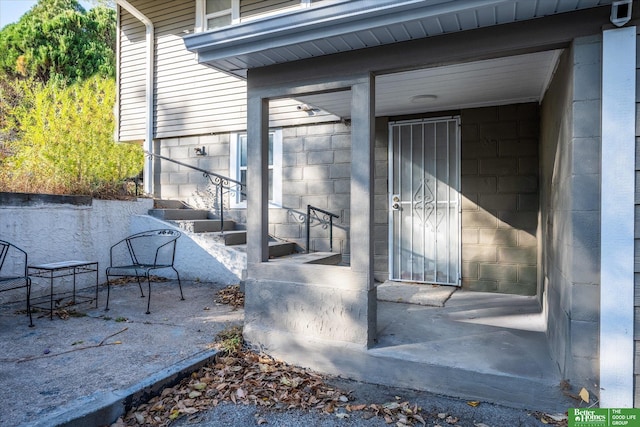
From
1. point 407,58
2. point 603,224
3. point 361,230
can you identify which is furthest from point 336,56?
point 603,224

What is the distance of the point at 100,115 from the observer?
Answer: 22.7 feet

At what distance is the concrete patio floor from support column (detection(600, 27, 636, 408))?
0.31 m

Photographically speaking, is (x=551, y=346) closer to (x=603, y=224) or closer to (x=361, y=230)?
(x=603, y=224)

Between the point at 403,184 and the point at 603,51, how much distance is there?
9.98ft

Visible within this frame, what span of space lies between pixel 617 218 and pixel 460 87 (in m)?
2.14

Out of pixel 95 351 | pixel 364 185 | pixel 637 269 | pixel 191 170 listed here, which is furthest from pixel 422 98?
pixel 191 170

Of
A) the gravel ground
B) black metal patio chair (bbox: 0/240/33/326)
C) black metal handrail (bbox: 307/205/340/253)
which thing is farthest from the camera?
black metal handrail (bbox: 307/205/340/253)

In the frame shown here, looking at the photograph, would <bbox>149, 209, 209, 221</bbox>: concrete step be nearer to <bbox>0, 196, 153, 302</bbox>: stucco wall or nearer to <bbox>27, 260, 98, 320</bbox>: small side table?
<bbox>0, 196, 153, 302</bbox>: stucco wall

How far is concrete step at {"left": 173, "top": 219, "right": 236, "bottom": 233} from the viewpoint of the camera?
5.76m

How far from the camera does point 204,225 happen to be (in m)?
5.95

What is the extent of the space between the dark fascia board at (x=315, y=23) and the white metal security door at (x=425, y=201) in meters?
2.65

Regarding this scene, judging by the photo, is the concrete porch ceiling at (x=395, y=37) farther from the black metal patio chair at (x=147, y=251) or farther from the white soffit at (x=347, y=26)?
the black metal patio chair at (x=147, y=251)

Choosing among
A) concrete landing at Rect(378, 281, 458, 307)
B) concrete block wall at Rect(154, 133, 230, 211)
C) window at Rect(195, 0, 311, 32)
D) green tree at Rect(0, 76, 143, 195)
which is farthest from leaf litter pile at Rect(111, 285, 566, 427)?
window at Rect(195, 0, 311, 32)

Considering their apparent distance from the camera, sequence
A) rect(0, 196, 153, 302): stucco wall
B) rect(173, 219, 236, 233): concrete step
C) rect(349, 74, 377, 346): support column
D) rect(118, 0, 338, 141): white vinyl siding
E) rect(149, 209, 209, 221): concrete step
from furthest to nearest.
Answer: rect(118, 0, 338, 141): white vinyl siding → rect(149, 209, 209, 221): concrete step → rect(173, 219, 236, 233): concrete step → rect(0, 196, 153, 302): stucco wall → rect(349, 74, 377, 346): support column
